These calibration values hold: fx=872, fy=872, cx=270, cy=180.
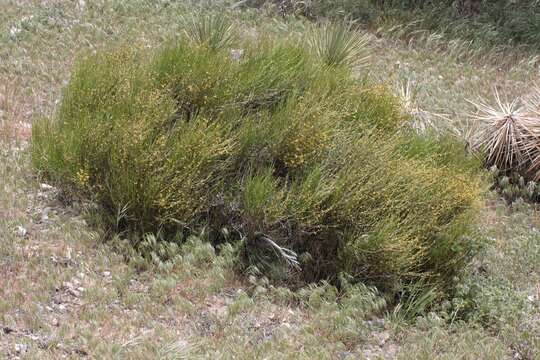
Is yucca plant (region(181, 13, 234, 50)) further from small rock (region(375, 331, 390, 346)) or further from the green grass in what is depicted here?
small rock (region(375, 331, 390, 346))

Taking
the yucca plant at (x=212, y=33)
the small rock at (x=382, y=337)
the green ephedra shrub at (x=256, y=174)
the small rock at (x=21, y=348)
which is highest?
the yucca plant at (x=212, y=33)

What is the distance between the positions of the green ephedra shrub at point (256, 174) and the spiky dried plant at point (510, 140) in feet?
7.48

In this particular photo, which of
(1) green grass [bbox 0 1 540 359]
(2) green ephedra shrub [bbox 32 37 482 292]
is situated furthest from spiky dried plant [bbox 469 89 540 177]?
(2) green ephedra shrub [bbox 32 37 482 292]

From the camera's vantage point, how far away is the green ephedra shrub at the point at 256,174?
23.7ft

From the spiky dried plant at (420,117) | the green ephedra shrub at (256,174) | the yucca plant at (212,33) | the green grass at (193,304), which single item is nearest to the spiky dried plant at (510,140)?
the spiky dried plant at (420,117)

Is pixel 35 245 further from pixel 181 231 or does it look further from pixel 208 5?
pixel 208 5

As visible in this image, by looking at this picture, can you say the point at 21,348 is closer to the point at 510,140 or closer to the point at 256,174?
the point at 256,174

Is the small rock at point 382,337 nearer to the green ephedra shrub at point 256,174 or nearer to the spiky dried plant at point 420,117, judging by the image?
the green ephedra shrub at point 256,174

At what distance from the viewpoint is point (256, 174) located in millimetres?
7449

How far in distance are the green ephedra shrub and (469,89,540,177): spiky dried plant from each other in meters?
2.28

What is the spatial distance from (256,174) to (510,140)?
4.17 metres

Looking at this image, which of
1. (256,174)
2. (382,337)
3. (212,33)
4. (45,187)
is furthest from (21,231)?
(212,33)

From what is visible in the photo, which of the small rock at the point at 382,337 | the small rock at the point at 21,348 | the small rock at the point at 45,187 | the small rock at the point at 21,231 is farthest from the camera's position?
the small rock at the point at 45,187

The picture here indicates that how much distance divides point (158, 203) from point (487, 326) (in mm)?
2940
